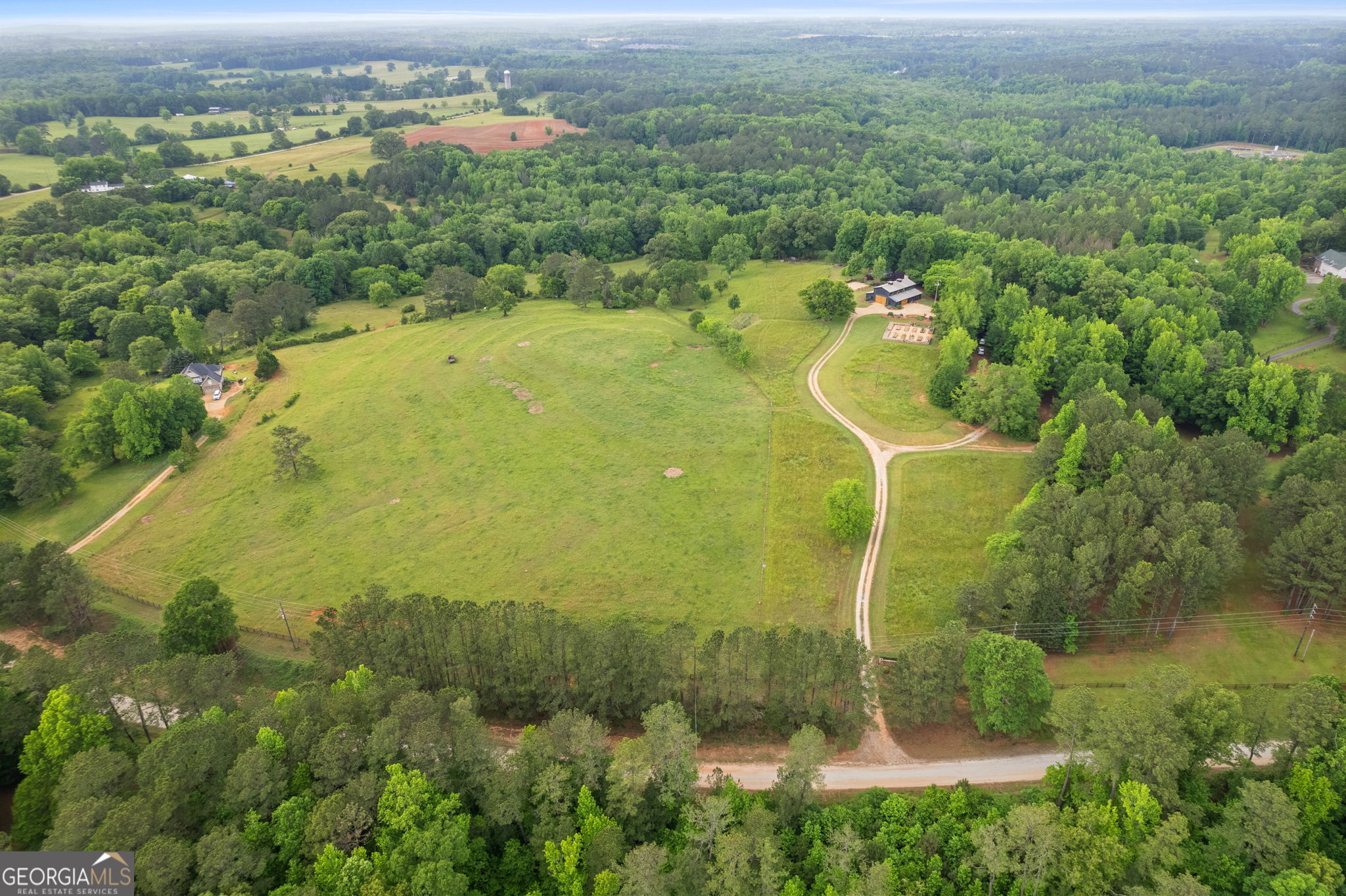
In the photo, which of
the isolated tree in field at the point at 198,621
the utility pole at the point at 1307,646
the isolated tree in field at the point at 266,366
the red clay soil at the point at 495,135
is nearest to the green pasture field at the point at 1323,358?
the utility pole at the point at 1307,646

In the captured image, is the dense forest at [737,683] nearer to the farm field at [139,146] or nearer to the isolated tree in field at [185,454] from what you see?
the isolated tree in field at [185,454]

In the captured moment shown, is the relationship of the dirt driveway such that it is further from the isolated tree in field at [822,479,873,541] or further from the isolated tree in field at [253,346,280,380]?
the isolated tree in field at [822,479,873,541]

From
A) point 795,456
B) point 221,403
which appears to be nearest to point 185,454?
point 221,403

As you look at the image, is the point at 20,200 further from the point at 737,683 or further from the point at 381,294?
the point at 737,683

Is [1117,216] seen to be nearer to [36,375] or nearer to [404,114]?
[36,375]

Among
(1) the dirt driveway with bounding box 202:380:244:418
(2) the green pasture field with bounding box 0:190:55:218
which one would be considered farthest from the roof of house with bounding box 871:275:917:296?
(2) the green pasture field with bounding box 0:190:55:218
